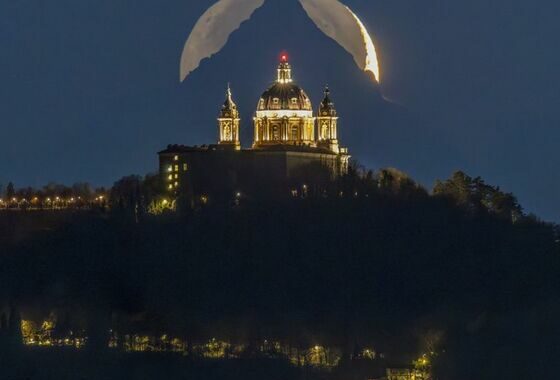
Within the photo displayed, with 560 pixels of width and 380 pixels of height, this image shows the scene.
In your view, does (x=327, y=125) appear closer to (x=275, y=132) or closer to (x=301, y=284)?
(x=275, y=132)

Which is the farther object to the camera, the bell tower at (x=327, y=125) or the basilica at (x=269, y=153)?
the bell tower at (x=327, y=125)

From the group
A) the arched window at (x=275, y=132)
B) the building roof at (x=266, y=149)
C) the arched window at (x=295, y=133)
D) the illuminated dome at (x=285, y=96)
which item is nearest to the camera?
the building roof at (x=266, y=149)

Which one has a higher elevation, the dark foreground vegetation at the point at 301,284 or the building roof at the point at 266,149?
the building roof at the point at 266,149

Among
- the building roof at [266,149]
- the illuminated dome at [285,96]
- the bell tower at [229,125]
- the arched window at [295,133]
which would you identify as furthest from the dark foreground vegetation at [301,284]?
the arched window at [295,133]

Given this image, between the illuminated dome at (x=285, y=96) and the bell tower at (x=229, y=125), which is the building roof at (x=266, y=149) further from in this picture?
the illuminated dome at (x=285, y=96)

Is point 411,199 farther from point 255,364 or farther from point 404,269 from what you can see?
point 255,364

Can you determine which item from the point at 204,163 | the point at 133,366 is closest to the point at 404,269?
the point at 133,366

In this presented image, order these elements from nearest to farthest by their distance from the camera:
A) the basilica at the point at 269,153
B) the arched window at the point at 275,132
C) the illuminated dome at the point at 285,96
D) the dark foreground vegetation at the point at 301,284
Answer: the dark foreground vegetation at the point at 301,284, the basilica at the point at 269,153, the illuminated dome at the point at 285,96, the arched window at the point at 275,132

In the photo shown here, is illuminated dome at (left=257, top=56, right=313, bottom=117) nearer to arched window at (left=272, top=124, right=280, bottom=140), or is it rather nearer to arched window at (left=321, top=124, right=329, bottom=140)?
arched window at (left=272, top=124, right=280, bottom=140)
